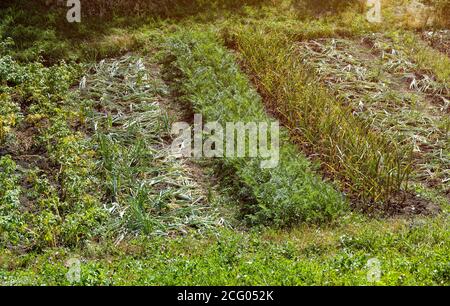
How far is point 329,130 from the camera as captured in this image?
7082 millimetres

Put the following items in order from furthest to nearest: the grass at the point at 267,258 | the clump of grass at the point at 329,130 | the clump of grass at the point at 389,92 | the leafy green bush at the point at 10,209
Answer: the clump of grass at the point at 389,92, the clump of grass at the point at 329,130, the leafy green bush at the point at 10,209, the grass at the point at 267,258

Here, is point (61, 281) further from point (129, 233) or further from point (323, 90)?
point (323, 90)

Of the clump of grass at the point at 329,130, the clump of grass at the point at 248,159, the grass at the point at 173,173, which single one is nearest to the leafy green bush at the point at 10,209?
the grass at the point at 173,173

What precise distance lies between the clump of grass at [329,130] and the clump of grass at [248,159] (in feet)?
0.79

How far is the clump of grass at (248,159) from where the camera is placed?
5.98m

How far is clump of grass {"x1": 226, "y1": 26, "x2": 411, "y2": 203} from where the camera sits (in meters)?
6.43

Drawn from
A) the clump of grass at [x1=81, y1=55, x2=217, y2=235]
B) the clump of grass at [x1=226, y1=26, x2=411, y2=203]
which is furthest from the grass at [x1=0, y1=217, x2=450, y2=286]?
the clump of grass at [x1=226, y1=26, x2=411, y2=203]

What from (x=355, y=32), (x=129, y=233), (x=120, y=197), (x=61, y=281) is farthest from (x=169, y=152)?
(x=355, y=32)

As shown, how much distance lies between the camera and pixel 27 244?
5.67 m

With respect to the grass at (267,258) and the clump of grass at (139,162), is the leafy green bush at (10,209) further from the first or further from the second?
the clump of grass at (139,162)

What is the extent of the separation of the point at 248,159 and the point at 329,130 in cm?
97

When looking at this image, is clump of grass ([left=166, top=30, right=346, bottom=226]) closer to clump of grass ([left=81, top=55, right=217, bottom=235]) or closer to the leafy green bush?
clump of grass ([left=81, top=55, right=217, bottom=235])

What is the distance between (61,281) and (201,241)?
4.23ft
